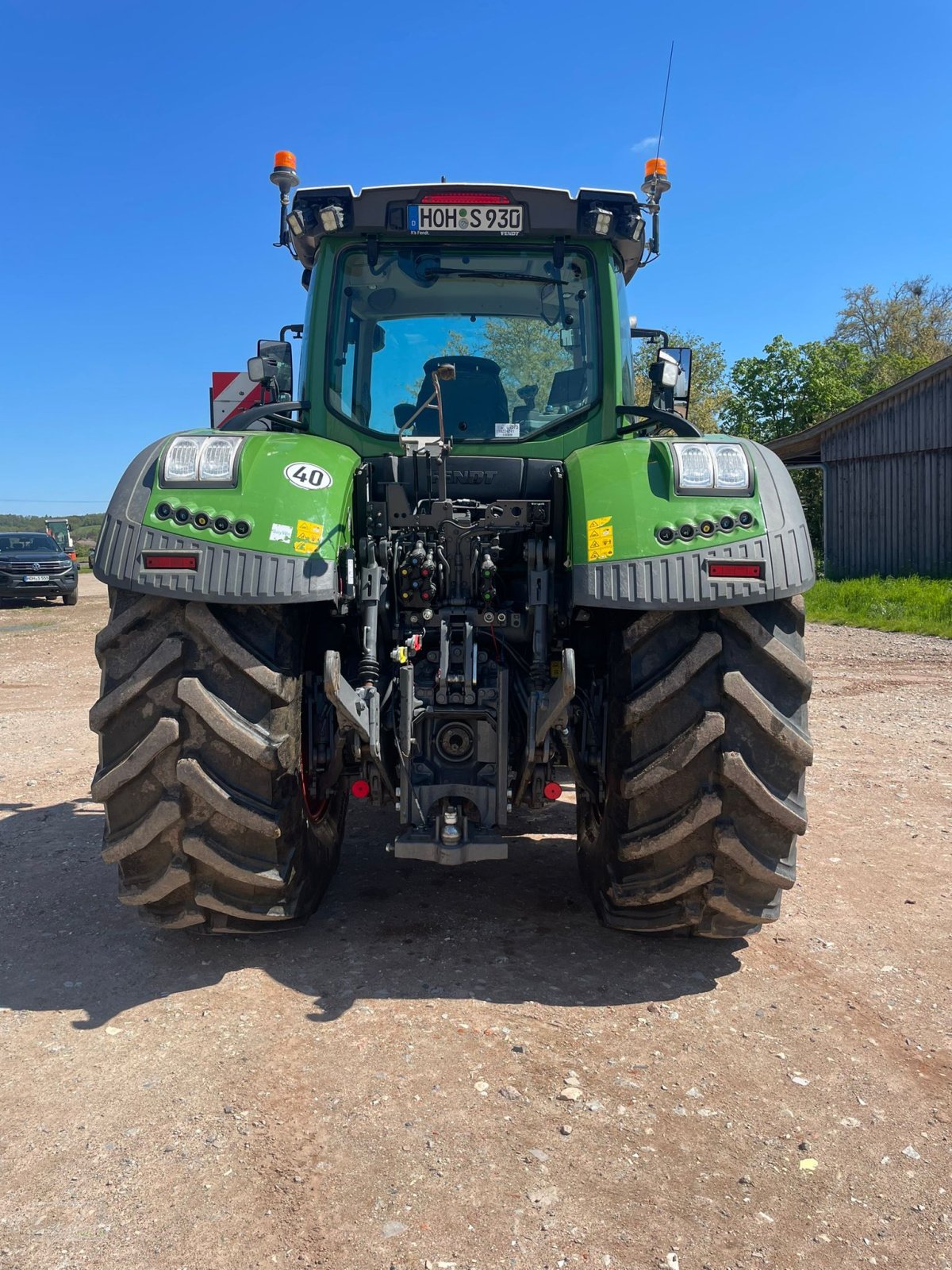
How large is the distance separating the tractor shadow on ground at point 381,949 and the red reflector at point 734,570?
1441 millimetres

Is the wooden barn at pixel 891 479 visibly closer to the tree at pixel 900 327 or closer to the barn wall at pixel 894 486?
the barn wall at pixel 894 486

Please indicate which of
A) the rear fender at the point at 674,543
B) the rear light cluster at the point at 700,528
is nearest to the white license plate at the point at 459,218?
the rear fender at the point at 674,543

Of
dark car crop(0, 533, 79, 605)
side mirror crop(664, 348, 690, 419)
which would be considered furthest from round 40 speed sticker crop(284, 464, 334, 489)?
dark car crop(0, 533, 79, 605)

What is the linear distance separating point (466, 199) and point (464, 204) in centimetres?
2

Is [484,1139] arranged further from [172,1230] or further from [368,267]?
[368,267]

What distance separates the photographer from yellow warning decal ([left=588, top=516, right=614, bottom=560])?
3.13 meters

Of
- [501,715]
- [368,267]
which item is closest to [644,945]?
[501,715]

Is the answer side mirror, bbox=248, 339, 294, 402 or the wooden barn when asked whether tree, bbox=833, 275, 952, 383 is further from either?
side mirror, bbox=248, 339, 294, 402

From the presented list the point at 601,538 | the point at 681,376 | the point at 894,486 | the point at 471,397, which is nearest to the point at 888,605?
the point at 894,486

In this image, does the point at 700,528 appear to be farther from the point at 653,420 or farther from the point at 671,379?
the point at 671,379

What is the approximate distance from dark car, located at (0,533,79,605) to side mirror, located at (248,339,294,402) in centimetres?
1791

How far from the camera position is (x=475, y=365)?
13.7ft

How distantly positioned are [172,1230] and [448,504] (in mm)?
2340

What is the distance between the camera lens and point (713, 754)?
3156 mm
